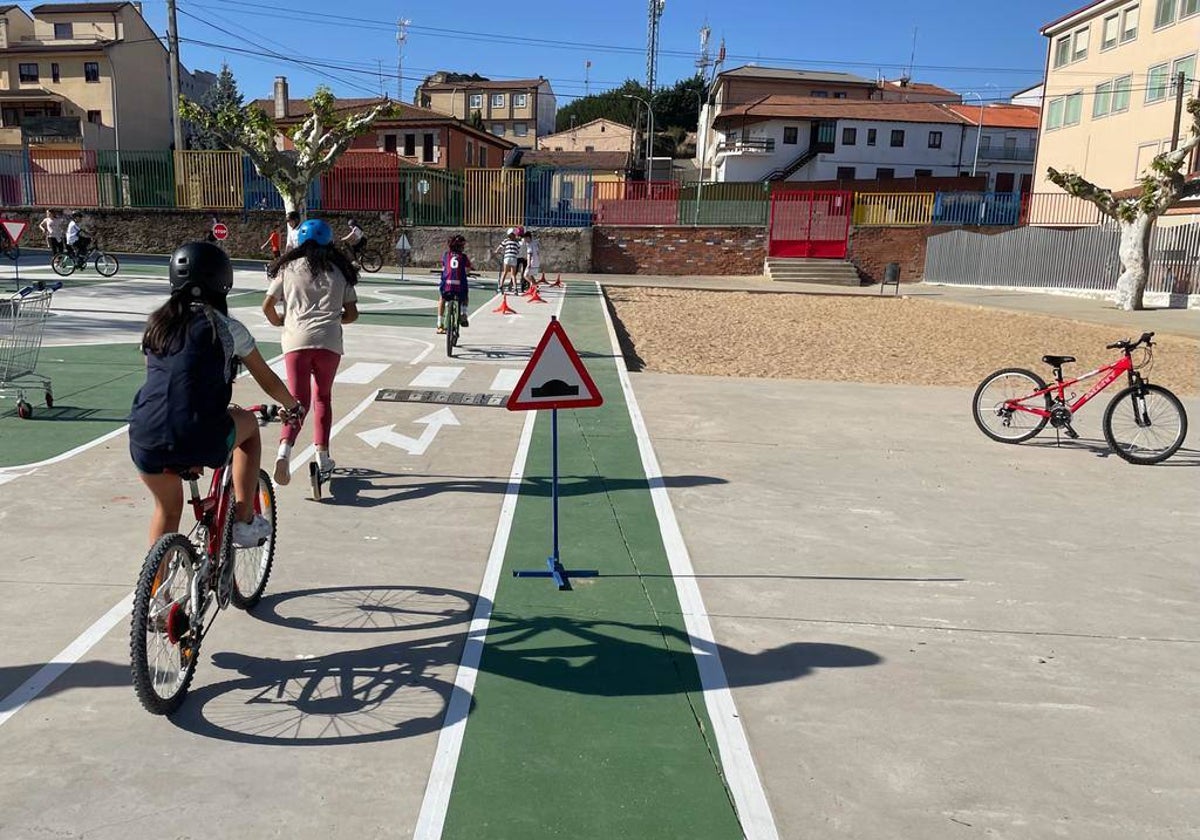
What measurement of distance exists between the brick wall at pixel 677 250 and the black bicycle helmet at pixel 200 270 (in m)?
33.1

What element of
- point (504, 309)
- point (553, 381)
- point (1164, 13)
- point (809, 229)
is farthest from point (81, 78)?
point (553, 381)

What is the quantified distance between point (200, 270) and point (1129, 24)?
50.1 m

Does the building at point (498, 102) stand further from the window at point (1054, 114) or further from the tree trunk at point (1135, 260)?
the tree trunk at point (1135, 260)

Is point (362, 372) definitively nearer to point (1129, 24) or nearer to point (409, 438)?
point (409, 438)

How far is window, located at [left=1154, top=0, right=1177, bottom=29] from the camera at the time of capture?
39.4m

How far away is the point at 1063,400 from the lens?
30.1 feet

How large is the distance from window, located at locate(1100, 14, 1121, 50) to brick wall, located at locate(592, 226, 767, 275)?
2190 cm

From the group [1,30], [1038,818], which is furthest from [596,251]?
[1,30]

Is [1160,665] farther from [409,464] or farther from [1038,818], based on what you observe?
[409,464]

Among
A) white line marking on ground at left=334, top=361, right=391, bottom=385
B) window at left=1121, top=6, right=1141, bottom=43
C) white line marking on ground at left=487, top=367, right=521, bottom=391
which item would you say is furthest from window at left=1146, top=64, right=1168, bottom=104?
white line marking on ground at left=334, top=361, right=391, bottom=385

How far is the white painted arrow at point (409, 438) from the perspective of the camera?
8.27 meters

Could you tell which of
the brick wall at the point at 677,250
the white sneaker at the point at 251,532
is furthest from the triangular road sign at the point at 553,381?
the brick wall at the point at 677,250

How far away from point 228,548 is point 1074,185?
92.3ft

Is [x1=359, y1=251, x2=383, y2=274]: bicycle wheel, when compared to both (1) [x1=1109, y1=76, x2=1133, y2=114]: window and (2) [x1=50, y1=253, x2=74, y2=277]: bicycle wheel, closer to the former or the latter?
(2) [x1=50, y1=253, x2=74, y2=277]: bicycle wheel
